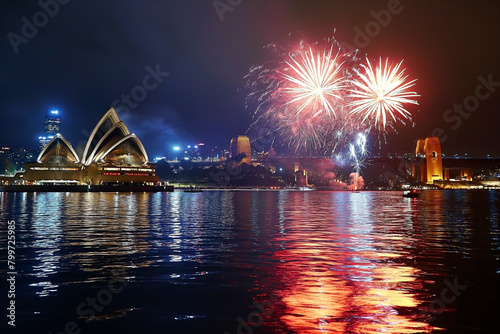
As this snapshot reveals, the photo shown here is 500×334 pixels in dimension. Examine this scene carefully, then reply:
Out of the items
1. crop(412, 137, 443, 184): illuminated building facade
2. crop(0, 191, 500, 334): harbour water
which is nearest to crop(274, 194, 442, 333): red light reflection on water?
crop(0, 191, 500, 334): harbour water

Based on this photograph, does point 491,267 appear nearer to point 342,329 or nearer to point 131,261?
point 342,329

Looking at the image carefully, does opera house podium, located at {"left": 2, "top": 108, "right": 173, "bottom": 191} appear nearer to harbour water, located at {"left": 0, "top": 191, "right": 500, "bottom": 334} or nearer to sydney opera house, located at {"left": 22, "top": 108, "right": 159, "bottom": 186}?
sydney opera house, located at {"left": 22, "top": 108, "right": 159, "bottom": 186}

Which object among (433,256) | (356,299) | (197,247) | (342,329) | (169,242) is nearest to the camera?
(342,329)

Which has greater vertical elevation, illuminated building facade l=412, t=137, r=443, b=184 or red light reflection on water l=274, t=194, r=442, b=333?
illuminated building facade l=412, t=137, r=443, b=184

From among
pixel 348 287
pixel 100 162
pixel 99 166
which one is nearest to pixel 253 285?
pixel 348 287

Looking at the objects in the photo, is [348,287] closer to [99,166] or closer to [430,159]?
[99,166]

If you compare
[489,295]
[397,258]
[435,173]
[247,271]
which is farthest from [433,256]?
[435,173]
